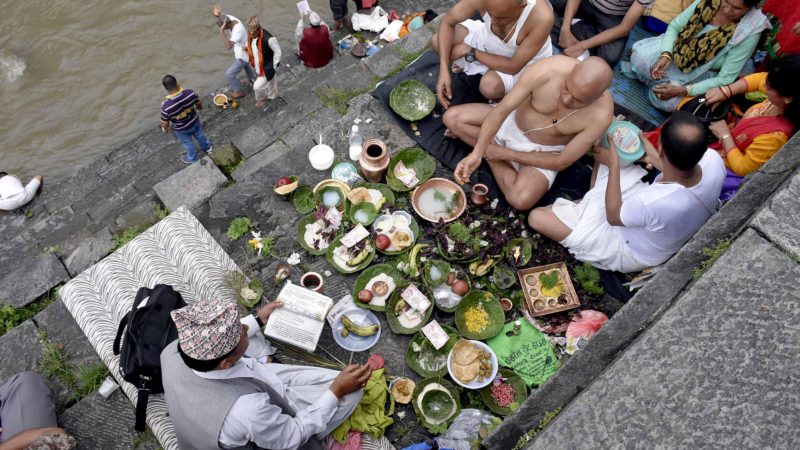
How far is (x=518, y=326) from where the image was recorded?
4.83 metres

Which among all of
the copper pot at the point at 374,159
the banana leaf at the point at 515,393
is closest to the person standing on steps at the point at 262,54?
the copper pot at the point at 374,159

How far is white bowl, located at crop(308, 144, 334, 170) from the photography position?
5.73 metres

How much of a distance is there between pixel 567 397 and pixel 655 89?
4.57m

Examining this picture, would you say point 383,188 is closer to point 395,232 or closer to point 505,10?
point 395,232

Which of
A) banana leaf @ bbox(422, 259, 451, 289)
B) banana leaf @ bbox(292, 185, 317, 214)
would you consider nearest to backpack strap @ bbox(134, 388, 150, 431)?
banana leaf @ bbox(292, 185, 317, 214)

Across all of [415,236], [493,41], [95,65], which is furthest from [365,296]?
[95,65]

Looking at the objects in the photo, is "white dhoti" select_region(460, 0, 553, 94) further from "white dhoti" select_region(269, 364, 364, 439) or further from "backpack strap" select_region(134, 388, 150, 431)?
"backpack strap" select_region(134, 388, 150, 431)

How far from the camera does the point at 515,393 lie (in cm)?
448

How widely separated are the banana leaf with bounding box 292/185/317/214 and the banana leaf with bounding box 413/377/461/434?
228 cm

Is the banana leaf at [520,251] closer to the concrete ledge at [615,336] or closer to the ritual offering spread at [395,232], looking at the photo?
the ritual offering spread at [395,232]

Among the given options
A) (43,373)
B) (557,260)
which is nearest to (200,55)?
(43,373)

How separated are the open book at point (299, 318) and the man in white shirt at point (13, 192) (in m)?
5.54

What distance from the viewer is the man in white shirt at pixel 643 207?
410cm

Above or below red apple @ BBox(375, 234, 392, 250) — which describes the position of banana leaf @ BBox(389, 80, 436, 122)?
above
